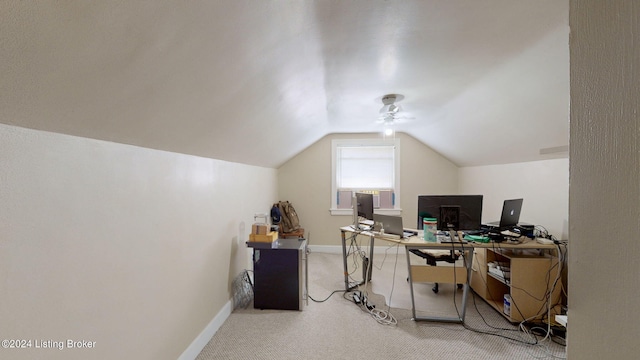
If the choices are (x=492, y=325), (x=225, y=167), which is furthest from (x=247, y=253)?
(x=492, y=325)

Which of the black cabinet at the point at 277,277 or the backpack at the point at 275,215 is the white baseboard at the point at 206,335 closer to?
the black cabinet at the point at 277,277

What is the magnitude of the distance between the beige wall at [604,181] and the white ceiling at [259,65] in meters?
0.96

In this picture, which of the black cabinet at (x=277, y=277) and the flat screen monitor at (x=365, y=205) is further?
the flat screen monitor at (x=365, y=205)

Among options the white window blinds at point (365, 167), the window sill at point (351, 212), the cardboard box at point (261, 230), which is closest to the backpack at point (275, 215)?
the window sill at point (351, 212)

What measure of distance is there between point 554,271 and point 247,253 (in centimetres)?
315

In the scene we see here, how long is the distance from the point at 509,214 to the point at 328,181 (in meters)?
2.69

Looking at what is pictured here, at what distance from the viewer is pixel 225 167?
2.51 metres

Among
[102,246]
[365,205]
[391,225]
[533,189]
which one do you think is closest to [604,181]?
[102,246]

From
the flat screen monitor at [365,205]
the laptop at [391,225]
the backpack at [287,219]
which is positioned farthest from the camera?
the backpack at [287,219]

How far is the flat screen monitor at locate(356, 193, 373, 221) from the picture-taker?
2982 mm

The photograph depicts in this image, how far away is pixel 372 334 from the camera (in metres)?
2.22

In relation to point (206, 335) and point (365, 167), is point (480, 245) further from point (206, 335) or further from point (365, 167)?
point (206, 335)

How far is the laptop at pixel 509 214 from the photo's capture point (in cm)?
249

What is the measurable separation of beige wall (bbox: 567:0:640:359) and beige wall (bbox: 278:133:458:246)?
13.2ft
